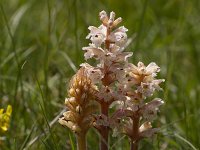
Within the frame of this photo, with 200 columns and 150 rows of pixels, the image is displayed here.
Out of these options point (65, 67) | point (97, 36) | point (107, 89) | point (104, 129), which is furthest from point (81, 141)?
point (65, 67)

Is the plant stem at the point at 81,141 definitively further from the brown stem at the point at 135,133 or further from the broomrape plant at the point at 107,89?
the brown stem at the point at 135,133

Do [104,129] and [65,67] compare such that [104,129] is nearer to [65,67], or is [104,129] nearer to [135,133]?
[135,133]

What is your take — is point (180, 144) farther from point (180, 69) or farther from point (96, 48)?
point (180, 69)

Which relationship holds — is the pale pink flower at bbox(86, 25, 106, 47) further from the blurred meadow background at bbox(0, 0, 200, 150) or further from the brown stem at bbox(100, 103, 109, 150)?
the blurred meadow background at bbox(0, 0, 200, 150)

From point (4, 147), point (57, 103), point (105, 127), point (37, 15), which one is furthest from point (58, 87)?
point (37, 15)

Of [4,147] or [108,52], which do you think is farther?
[4,147]

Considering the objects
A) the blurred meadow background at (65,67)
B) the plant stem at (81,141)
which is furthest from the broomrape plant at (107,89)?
the blurred meadow background at (65,67)
